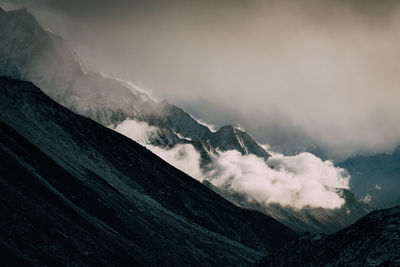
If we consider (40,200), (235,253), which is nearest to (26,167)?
(40,200)

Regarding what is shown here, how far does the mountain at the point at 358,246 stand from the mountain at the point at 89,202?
2768 cm

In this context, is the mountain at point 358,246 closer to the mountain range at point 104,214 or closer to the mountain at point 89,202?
the mountain range at point 104,214

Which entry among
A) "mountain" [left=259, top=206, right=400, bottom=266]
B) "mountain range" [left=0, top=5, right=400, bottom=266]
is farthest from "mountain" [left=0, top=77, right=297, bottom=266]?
"mountain" [left=259, top=206, right=400, bottom=266]

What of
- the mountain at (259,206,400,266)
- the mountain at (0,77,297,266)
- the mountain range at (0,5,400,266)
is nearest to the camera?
the mountain at (259,206,400,266)

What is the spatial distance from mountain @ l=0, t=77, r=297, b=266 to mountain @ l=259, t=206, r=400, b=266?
90.8 feet

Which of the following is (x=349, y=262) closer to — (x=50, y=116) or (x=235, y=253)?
(x=235, y=253)

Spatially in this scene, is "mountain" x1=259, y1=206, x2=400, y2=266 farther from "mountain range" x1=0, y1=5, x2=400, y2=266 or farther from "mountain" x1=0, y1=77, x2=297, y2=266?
"mountain" x1=0, y1=77, x2=297, y2=266

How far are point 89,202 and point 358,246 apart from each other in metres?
57.6

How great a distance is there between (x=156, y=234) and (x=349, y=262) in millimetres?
53674

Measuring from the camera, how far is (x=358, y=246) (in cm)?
4362

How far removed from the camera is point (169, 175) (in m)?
178

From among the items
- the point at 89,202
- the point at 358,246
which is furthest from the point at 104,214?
the point at 358,246

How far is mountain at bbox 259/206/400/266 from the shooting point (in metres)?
38.9

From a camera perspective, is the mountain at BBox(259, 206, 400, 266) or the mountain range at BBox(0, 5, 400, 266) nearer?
the mountain at BBox(259, 206, 400, 266)
